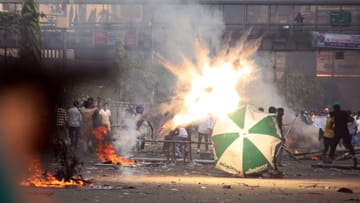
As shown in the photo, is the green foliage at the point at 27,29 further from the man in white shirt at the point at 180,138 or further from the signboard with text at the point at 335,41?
the signboard with text at the point at 335,41

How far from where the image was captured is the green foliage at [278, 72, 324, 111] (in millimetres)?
59375

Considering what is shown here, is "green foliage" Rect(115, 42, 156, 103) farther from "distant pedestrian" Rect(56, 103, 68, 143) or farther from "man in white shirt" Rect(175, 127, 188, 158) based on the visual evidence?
"man in white shirt" Rect(175, 127, 188, 158)

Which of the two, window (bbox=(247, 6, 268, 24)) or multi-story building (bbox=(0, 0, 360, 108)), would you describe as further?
window (bbox=(247, 6, 268, 24))

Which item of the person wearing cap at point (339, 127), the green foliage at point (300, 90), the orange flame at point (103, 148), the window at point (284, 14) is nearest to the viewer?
the person wearing cap at point (339, 127)

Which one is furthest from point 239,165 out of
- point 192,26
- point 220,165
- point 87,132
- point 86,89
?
point 86,89

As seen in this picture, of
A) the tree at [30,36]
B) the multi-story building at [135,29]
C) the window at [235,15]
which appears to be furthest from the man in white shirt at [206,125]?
the window at [235,15]

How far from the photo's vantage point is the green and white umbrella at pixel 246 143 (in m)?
15.1

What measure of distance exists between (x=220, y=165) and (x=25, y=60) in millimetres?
13240

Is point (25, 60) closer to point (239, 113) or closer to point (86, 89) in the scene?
point (86, 89)

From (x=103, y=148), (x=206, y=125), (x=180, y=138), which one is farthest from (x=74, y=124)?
(x=206, y=125)

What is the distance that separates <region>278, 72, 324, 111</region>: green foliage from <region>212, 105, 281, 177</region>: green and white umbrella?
1669 inches

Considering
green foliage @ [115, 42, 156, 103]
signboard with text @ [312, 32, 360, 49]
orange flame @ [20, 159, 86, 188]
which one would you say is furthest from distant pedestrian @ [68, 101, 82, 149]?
green foliage @ [115, 42, 156, 103]

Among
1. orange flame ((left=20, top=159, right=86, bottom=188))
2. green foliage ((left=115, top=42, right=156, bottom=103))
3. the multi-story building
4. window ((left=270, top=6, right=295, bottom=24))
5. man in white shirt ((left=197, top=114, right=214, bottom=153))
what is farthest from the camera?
window ((left=270, top=6, right=295, bottom=24))

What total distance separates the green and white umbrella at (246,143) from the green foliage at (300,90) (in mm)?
42397
